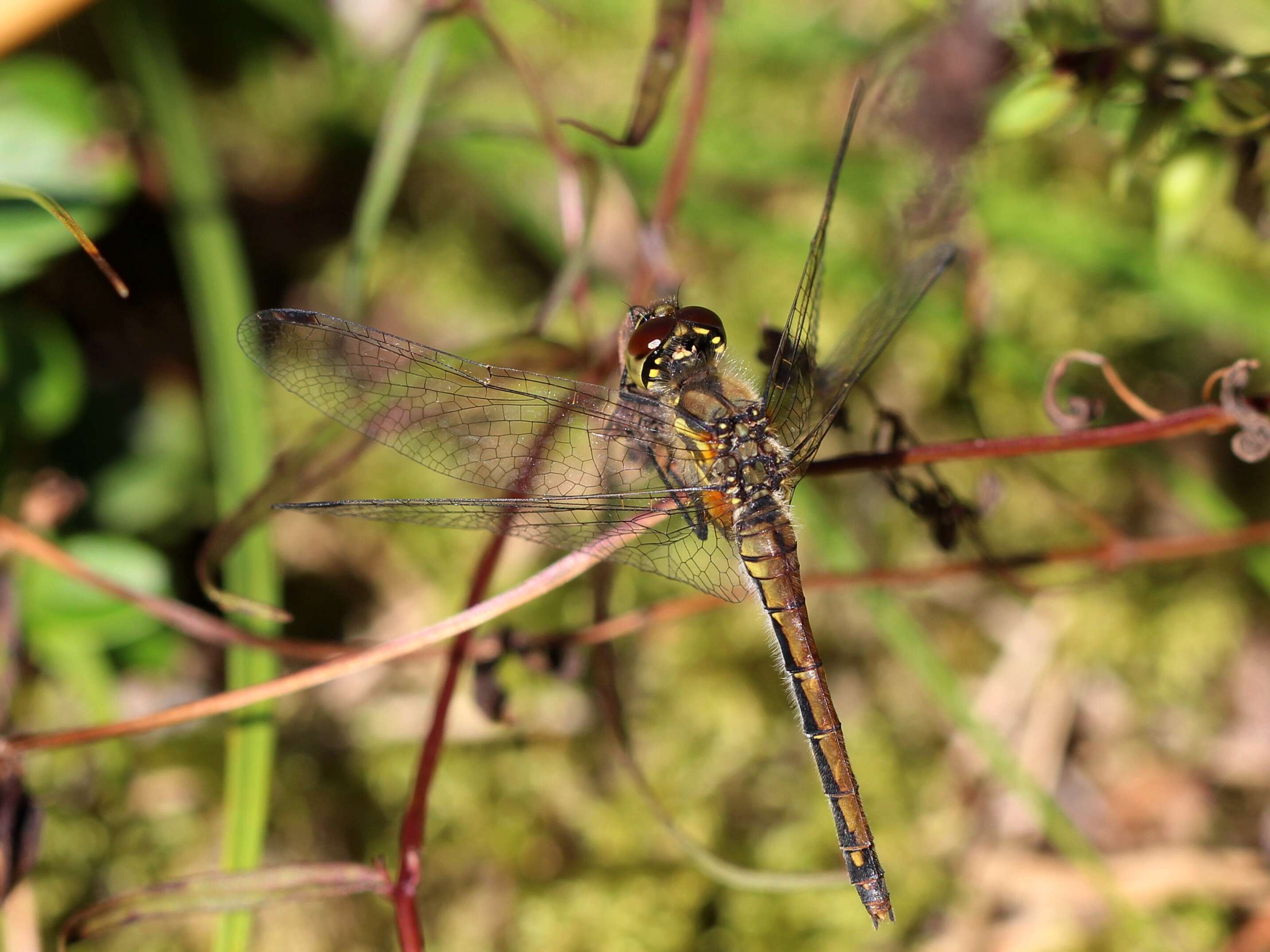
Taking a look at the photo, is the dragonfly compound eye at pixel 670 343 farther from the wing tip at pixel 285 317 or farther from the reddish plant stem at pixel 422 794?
the wing tip at pixel 285 317

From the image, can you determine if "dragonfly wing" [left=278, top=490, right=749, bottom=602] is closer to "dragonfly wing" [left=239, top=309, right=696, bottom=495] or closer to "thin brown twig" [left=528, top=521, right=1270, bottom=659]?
"dragonfly wing" [left=239, top=309, right=696, bottom=495]

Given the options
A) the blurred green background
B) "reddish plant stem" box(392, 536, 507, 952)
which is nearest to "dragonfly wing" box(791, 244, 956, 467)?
the blurred green background

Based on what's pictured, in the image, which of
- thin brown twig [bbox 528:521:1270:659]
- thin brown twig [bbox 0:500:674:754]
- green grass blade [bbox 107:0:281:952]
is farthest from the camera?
thin brown twig [bbox 528:521:1270:659]

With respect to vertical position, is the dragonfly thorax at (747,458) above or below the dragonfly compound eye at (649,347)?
below

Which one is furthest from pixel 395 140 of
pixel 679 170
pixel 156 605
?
pixel 156 605

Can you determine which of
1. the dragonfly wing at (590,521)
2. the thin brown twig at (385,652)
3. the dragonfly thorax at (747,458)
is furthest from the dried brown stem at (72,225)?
the dragonfly thorax at (747,458)

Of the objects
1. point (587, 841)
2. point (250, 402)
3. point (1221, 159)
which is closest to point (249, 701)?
point (250, 402)
